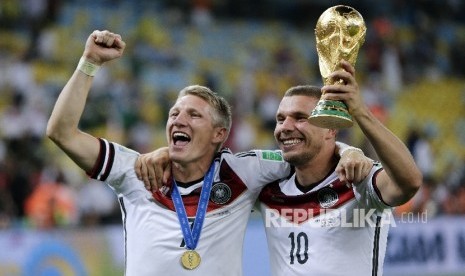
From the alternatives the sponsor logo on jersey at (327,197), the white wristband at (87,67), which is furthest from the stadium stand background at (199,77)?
the sponsor logo on jersey at (327,197)

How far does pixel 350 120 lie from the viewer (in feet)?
12.6

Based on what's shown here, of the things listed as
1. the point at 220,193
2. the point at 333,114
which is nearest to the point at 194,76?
the point at 220,193

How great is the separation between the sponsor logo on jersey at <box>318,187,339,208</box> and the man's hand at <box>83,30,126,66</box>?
1.24 meters

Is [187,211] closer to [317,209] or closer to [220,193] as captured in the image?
[220,193]

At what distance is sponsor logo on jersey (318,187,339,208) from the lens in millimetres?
4539

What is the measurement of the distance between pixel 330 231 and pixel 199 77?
1024 cm

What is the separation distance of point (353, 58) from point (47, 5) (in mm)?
10926

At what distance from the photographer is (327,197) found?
4.57 m

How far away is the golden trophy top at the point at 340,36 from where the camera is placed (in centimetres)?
413

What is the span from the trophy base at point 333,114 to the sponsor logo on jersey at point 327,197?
717mm

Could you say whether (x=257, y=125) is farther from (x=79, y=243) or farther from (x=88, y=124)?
(x=79, y=243)

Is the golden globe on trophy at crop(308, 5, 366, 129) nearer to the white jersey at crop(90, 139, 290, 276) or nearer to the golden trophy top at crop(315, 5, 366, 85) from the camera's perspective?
the golden trophy top at crop(315, 5, 366, 85)

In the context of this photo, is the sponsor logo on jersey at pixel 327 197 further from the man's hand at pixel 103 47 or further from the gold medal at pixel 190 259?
the man's hand at pixel 103 47

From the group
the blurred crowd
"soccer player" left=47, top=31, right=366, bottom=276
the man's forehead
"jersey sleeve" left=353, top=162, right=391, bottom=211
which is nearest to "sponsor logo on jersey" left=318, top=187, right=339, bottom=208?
"jersey sleeve" left=353, top=162, right=391, bottom=211
